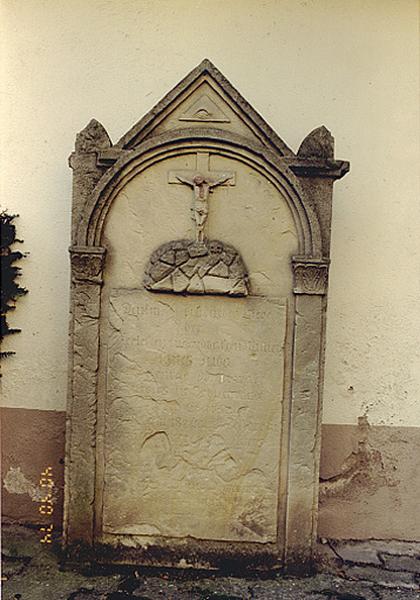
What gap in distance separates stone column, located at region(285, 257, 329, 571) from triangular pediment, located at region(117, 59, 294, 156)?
854mm

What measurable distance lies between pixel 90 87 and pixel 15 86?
0.51 metres

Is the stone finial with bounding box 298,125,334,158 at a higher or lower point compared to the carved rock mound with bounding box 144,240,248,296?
higher

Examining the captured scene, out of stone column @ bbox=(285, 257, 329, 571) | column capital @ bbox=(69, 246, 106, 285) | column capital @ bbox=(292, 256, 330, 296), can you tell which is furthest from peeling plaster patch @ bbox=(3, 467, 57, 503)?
column capital @ bbox=(292, 256, 330, 296)

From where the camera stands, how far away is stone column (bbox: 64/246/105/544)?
12.1 ft

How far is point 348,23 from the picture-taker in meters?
4.36

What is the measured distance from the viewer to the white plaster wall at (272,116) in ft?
14.2

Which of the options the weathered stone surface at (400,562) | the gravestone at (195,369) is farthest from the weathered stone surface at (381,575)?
the gravestone at (195,369)

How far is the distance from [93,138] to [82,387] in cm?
143

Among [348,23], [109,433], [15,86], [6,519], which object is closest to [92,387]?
[109,433]

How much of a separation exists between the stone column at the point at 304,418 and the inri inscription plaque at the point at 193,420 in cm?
10

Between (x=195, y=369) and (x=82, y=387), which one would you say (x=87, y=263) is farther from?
(x=195, y=369)

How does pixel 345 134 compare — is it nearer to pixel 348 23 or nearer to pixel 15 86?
pixel 348 23

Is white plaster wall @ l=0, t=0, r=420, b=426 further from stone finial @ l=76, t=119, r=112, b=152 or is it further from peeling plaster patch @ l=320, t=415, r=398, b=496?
stone finial @ l=76, t=119, r=112, b=152

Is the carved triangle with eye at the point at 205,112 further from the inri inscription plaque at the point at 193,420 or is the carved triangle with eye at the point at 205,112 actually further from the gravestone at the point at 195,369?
the inri inscription plaque at the point at 193,420
